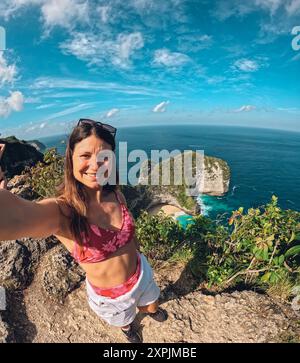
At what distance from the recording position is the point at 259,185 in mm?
81625

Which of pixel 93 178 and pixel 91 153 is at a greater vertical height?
pixel 91 153

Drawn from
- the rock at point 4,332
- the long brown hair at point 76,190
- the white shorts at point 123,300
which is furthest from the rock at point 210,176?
the long brown hair at point 76,190

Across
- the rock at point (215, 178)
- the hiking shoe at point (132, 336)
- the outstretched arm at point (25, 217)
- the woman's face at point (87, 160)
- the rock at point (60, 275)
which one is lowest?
the rock at point (215, 178)

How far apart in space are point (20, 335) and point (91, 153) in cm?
378

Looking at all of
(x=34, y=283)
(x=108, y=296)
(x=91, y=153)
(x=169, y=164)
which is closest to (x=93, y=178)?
(x=91, y=153)

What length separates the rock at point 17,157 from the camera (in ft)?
35.3

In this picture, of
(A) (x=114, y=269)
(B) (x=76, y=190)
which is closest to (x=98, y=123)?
(B) (x=76, y=190)

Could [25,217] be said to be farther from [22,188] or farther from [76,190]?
[22,188]

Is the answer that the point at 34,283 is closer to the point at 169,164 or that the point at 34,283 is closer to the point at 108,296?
the point at 108,296

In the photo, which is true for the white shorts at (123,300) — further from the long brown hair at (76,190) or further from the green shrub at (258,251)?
the green shrub at (258,251)

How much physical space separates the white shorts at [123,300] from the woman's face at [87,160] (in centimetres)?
145

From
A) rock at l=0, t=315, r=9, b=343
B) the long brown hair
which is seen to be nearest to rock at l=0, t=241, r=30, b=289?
rock at l=0, t=315, r=9, b=343
